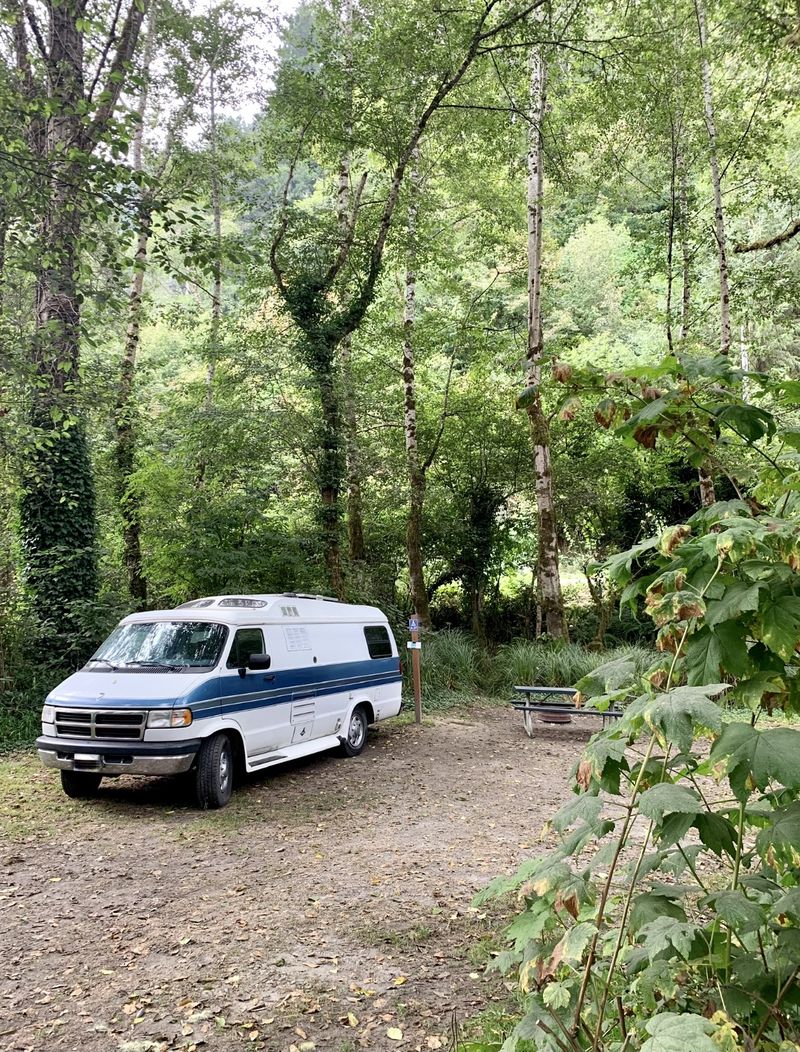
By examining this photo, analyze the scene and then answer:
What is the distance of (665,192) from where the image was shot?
1625 cm

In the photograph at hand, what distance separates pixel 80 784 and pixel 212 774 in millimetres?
1670

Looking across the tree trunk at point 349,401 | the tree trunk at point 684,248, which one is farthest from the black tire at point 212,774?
the tree trunk at point 684,248

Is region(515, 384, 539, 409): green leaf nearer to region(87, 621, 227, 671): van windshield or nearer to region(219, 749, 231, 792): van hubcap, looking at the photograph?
region(87, 621, 227, 671): van windshield

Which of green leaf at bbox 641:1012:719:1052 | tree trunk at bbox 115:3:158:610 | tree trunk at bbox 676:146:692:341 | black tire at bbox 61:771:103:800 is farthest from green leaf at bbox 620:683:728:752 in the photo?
tree trunk at bbox 676:146:692:341

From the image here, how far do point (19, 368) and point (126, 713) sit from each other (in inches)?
133

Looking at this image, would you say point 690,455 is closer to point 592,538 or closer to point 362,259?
point 362,259

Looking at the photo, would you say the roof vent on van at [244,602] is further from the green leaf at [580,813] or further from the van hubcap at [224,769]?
the green leaf at [580,813]

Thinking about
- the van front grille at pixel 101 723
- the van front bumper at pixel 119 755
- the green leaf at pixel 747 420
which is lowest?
the van front bumper at pixel 119 755

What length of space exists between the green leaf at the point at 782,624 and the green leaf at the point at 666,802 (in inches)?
15.9

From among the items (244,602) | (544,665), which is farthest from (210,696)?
(544,665)

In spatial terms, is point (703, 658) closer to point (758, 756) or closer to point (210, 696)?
point (758, 756)

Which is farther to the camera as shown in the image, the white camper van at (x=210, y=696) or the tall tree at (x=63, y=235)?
the white camper van at (x=210, y=696)

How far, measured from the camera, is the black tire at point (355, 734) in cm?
964

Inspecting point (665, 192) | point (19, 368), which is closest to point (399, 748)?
point (19, 368)
